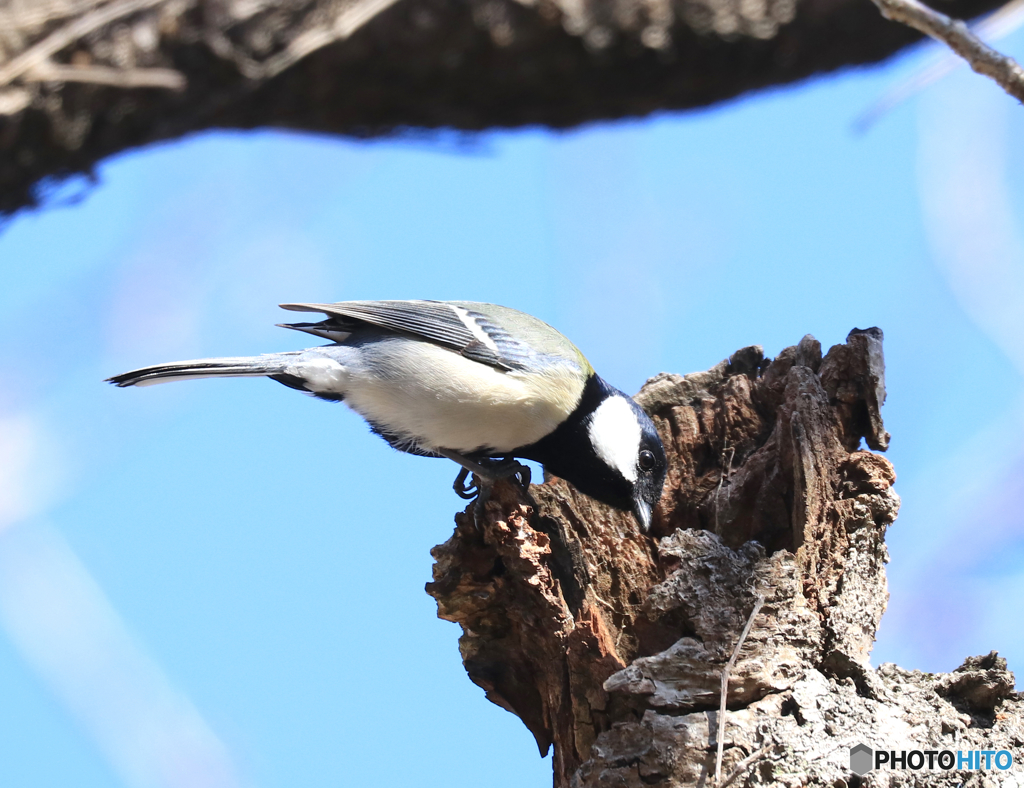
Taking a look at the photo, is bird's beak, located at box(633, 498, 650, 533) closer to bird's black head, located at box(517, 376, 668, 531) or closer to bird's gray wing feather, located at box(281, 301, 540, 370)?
bird's black head, located at box(517, 376, 668, 531)

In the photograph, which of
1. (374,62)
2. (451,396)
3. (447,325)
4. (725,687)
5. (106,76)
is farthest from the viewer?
(374,62)

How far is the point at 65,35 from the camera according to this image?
341cm

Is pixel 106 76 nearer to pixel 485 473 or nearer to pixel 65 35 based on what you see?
pixel 65 35

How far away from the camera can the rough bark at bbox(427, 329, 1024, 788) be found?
254cm

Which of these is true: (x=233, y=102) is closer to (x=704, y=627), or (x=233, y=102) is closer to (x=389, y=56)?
(x=389, y=56)

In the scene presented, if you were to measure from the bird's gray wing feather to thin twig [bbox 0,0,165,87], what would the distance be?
126cm

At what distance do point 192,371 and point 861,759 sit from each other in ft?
8.70

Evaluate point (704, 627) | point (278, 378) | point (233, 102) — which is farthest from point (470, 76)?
point (704, 627)

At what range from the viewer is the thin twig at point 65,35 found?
10.9 feet

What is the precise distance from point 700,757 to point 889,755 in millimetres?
530

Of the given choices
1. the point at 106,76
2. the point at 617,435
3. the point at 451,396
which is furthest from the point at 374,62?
the point at 617,435

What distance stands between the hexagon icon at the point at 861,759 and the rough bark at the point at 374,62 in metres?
3.04

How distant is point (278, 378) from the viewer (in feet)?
12.3

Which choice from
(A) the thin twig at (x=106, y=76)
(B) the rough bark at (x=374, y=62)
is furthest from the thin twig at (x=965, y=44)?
(A) the thin twig at (x=106, y=76)
